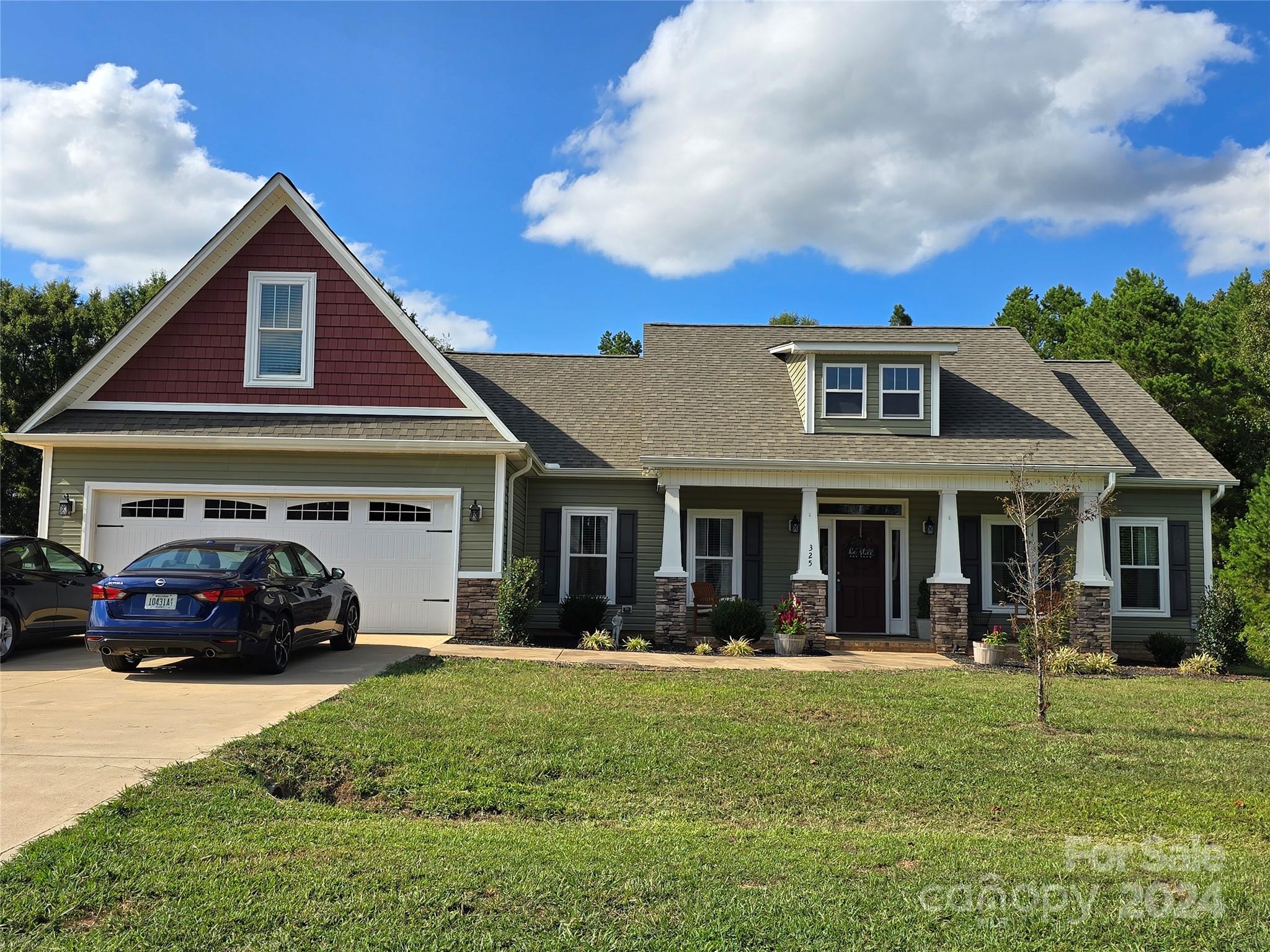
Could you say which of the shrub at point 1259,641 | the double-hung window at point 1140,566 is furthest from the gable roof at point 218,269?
the shrub at point 1259,641

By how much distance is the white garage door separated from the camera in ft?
48.6

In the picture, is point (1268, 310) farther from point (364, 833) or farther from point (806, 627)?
point (364, 833)

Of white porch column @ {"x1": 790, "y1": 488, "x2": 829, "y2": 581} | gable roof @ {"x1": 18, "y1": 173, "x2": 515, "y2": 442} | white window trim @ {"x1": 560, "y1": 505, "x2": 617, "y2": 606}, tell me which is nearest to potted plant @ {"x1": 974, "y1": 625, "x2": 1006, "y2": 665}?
white porch column @ {"x1": 790, "y1": 488, "x2": 829, "y2": 581}

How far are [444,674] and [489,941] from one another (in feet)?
22.5

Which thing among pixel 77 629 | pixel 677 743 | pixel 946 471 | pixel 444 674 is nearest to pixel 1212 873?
pixel 677 743

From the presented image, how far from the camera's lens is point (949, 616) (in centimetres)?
1567

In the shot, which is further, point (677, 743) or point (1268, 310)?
point (1268, 310)

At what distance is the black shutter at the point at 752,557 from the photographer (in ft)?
57.6

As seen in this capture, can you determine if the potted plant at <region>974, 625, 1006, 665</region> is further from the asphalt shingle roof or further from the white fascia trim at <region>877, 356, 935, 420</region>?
the asphalt shingle roof

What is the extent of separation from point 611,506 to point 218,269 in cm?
777

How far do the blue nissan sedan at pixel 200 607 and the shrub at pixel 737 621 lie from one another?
7004 millimetres

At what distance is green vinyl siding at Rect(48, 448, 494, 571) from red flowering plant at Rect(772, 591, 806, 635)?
16.0 feet

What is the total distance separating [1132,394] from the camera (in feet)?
67.4

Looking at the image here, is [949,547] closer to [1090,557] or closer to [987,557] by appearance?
[1090,557]
